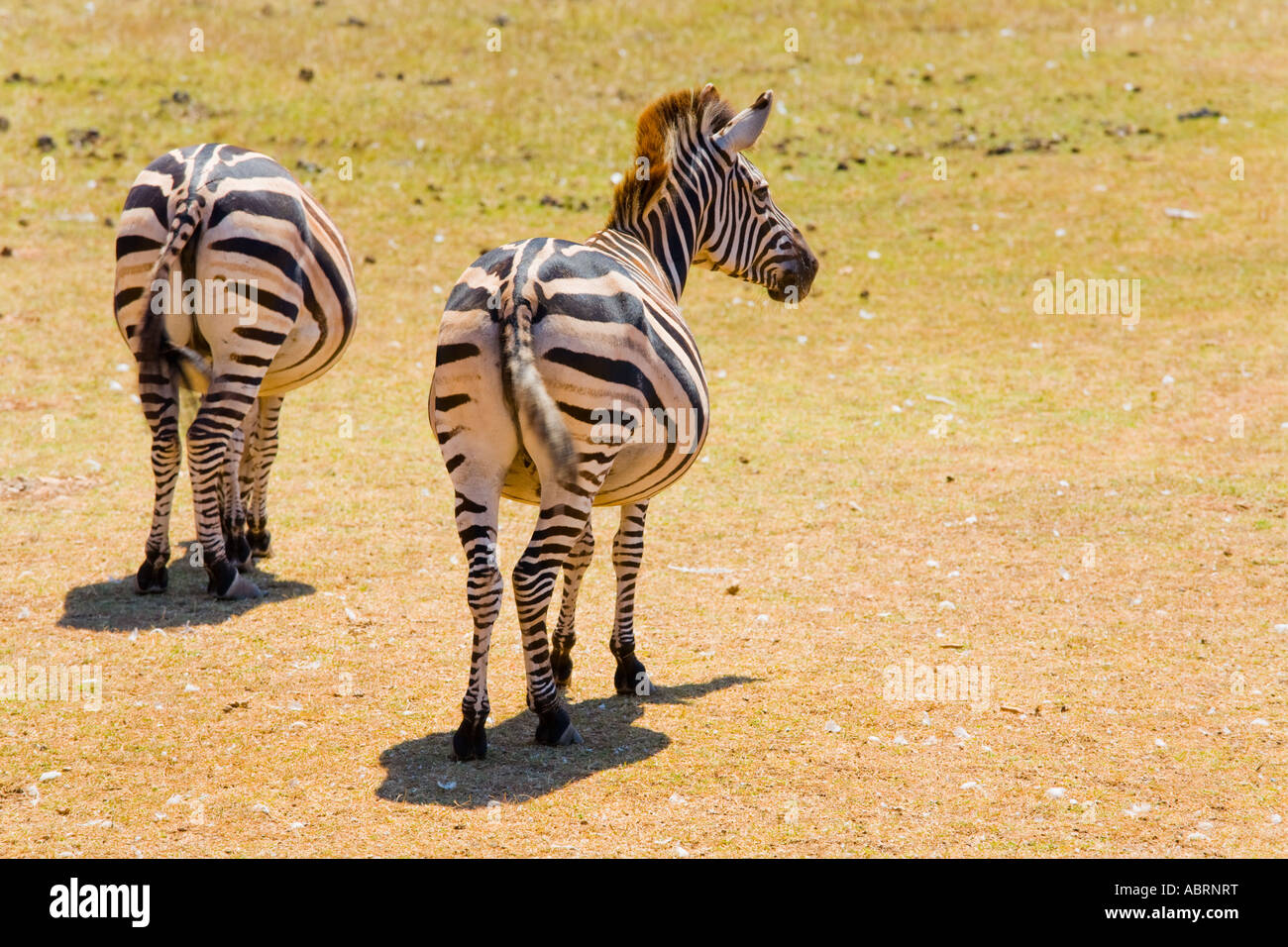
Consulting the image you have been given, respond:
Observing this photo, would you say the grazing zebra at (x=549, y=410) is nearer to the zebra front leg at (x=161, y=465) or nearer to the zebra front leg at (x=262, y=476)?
the zebra front leg at (x=161, y=465)

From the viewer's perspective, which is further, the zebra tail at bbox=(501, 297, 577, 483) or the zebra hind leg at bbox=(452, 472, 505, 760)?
the zebra hind leg at bbox=(452, 472, 505, 760)

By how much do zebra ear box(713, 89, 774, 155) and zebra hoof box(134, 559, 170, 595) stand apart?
5182mm

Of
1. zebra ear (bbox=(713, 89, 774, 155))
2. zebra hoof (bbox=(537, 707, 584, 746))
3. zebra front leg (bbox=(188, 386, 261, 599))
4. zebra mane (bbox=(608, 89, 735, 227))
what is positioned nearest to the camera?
zebra hoof (bbox=(537, 707, 584, 746))

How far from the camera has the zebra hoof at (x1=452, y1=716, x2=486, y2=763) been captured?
7539 mm

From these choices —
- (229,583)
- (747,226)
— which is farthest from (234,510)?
(747,226)

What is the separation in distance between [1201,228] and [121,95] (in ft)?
58.2

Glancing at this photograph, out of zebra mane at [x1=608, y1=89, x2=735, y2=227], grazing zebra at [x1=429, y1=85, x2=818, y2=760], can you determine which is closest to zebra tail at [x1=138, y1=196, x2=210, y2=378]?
grazing zebra at [x1=429, y1=85, x2=818, y2=760]

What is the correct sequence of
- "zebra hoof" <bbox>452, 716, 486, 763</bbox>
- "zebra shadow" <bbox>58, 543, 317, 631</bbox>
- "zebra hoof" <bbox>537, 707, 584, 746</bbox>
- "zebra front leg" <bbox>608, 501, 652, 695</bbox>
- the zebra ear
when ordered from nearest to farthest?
1. "zebra hoof" <bbox>452, 716, 486, 763</bbox>
2. "zebra hoof" <bbox>537, 707, 584, 746</bbox>
3. "zebra front leg" <bbox>608, 501, 652, 695</bbox>
4. the zebra ear
5. "zebra shadow" <bbox>58, 543, 317, 631</bbox>

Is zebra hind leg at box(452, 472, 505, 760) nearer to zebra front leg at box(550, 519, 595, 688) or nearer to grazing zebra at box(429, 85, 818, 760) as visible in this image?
grazing zebra at box(429, 85, 818, 760)

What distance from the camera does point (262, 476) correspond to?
11.1 metres

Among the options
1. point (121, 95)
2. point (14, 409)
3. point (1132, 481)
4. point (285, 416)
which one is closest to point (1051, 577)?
point (1132, 481)

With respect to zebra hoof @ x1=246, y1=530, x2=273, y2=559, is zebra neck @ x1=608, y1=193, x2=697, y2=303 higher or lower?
higher

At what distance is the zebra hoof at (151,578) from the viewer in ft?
33.2

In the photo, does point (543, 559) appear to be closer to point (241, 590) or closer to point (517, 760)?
point (517, 760)
